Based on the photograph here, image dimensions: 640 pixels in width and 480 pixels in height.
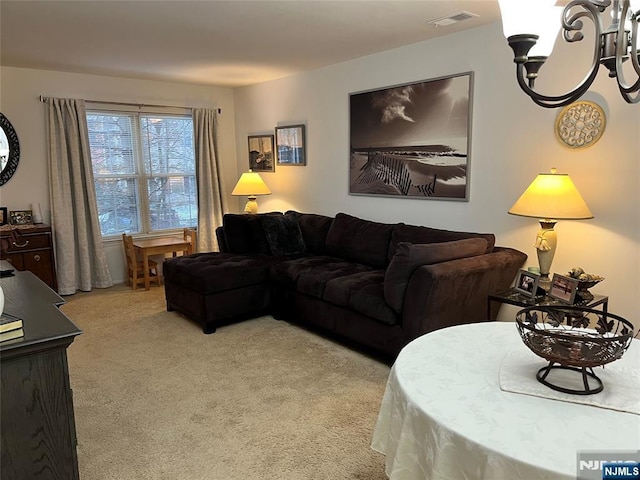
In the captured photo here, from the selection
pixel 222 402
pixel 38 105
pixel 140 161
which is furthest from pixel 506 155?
pixel 38 105

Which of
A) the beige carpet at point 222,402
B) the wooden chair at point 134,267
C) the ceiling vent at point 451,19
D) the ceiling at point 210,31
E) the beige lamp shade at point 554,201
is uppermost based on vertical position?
the ceiling at point 210,31

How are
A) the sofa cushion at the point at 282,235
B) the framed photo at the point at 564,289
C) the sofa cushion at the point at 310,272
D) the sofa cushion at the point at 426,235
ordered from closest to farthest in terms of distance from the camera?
the framed photo at the point at 564,289 < the sofa cushion at the point at 426,235 < the sofa cushion at the point at 310,272 < the sofa cushion at the point at 282,235

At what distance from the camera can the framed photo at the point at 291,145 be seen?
17.3 ft

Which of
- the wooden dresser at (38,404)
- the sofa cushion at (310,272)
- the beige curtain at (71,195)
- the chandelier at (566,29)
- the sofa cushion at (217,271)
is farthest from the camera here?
the beige curtain at (71,195)

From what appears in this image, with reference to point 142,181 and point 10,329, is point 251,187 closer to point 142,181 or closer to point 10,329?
point 142,181

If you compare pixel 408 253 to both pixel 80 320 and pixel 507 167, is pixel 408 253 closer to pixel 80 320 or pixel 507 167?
pixel 507 167

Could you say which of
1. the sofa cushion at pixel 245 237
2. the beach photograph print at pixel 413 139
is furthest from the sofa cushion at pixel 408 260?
the sofa cushion at pixel 245 237

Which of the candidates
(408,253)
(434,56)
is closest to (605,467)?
(408,253)

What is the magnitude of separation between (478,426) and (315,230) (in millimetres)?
3671

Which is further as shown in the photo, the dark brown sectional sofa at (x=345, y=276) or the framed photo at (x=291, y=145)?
the framed photo at (x=291, y=145)

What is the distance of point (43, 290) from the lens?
1.96 meters

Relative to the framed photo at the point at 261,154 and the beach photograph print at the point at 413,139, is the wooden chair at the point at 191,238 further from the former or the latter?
the beach photograph print at the point at 413,139

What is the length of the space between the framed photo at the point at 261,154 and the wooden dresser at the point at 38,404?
4461mm

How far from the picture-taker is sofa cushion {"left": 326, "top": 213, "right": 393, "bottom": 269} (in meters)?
4.06
